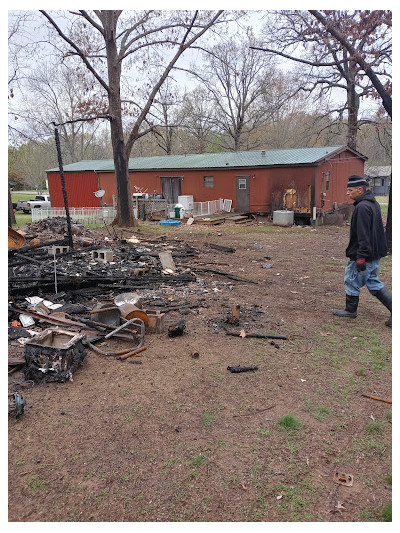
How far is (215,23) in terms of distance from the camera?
1661cm

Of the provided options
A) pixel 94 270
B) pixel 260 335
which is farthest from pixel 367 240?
pixel 94 270

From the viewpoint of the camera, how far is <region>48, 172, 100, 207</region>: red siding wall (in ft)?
92.3

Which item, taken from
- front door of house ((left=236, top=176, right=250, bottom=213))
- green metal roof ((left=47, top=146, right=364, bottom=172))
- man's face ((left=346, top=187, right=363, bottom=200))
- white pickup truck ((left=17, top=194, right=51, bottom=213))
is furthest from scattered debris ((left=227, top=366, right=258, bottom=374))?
white pickup truck ((left=17, top=194, right=51, bottom=213))

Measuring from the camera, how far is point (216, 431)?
3203mm

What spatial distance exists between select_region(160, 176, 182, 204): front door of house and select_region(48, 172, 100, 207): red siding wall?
540 centimetres

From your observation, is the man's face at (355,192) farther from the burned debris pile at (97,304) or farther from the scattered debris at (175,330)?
the scattered debris at (175,330)

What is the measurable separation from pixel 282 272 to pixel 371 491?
22.9 feet

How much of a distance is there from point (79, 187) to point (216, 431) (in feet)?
92.1

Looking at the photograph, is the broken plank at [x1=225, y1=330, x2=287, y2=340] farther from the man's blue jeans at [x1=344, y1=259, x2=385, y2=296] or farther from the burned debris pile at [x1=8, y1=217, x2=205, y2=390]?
the man's blue jeans at [x1=344, y1=259, x2=385, y2=296]

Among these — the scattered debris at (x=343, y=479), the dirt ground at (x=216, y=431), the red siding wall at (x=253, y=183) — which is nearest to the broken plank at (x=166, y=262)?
the dirt ground at (x=216, y=431)

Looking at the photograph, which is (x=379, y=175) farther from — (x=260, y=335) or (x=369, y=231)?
(x=260, y=335)

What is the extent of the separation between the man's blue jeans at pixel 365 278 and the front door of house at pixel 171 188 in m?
21.4

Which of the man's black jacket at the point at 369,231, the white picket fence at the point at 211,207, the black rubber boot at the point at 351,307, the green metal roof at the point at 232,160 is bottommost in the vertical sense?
the black rubber boot at the point at 351,307

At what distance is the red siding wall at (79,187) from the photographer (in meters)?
28.1
